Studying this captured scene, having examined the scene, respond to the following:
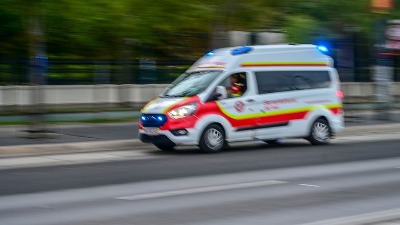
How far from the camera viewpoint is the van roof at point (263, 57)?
62.6ft

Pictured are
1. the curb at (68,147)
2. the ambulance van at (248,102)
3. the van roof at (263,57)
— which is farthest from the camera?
the van roof at (263,57)

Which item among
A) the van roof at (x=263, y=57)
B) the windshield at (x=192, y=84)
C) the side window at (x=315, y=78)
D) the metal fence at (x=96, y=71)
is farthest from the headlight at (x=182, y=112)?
the metal fence at (x=96, y=71)

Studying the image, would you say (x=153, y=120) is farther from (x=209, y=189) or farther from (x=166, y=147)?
(x=209, y=189)

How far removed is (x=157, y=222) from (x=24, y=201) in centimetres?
267

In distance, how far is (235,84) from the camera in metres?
19.0

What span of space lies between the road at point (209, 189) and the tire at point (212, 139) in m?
0.23

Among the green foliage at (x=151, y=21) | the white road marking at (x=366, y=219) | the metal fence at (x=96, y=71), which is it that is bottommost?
the white road marking at (x=366, y=219)

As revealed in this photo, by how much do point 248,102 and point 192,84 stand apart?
136cm

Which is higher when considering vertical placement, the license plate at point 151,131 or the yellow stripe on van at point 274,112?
the yellow stripe on van at point 274,112

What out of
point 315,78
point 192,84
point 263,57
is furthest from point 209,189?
point 315,78

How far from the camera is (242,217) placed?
33.2 ft

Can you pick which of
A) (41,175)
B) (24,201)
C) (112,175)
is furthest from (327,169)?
(24,201)

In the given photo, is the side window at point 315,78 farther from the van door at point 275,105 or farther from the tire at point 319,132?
the tire at point 319,132

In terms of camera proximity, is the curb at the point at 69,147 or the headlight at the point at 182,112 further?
the curb at the point at 69,147
